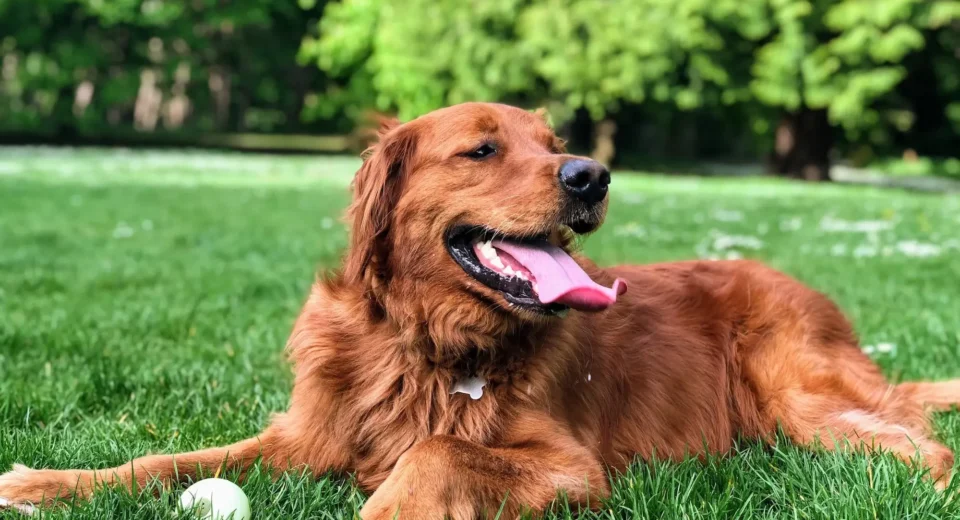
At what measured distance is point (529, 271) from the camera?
8.73 ft

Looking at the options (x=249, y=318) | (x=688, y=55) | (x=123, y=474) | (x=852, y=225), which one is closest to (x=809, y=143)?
(x=688, y=55)

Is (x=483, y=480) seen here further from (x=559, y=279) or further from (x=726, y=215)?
(x=726, y=215)

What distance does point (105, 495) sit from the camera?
2.28 meters

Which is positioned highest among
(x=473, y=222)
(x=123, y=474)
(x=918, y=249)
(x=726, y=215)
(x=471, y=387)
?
(x=473, y=222)

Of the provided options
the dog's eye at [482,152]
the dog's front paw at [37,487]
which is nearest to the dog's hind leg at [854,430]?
the dog's eye at [482,152]

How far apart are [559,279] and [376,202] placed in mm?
665

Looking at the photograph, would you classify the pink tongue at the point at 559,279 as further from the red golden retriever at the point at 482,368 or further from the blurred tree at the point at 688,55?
the blurred tree at the point at 688,55

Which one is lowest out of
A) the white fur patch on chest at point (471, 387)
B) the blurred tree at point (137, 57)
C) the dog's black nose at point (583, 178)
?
the blurred tree at point (137, 57)

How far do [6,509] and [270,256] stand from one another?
546cm

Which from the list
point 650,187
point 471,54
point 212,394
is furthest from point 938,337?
point 471,54

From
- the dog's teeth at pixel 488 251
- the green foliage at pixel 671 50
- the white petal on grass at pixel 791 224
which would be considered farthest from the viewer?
the green foliage at pixel 671 50

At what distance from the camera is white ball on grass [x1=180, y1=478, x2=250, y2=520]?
2.25 meters

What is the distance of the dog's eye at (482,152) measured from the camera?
2.84m

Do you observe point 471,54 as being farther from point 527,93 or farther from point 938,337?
point 938,337
